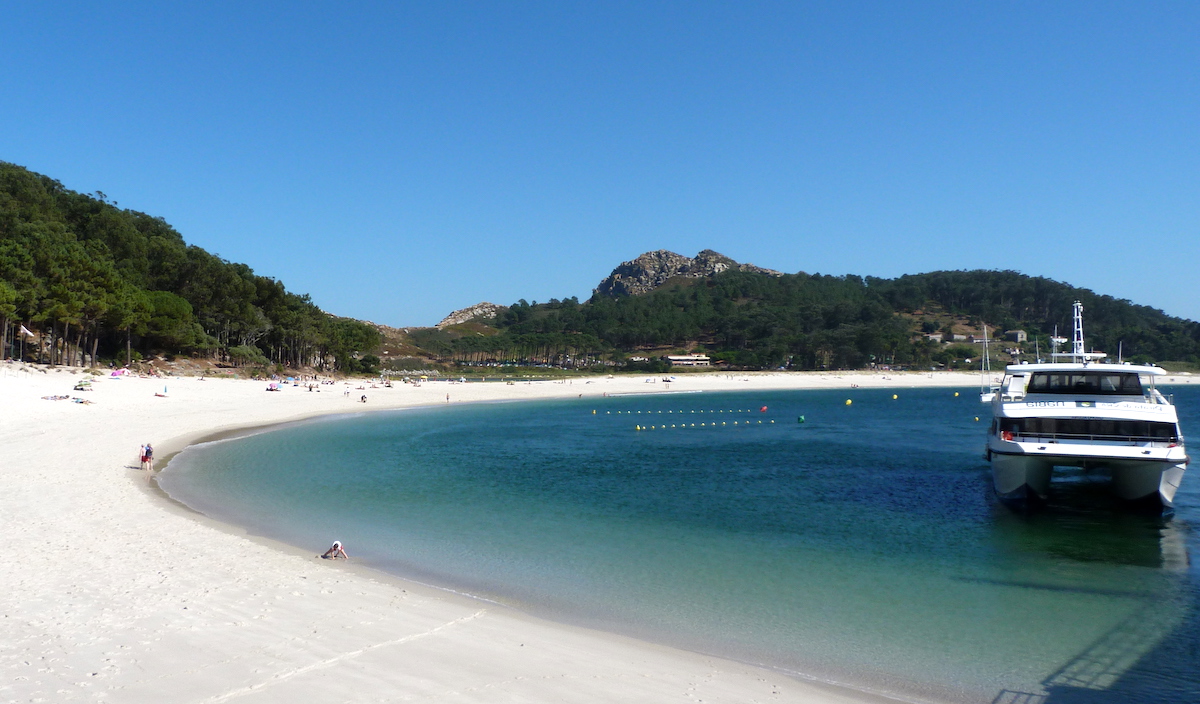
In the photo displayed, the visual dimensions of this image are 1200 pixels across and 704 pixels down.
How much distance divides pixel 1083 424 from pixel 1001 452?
2.06 meters

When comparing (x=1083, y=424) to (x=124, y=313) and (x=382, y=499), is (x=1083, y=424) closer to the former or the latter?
(x=382, y=499)

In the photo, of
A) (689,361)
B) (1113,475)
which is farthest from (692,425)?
(689,361)

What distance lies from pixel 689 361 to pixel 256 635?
481ft

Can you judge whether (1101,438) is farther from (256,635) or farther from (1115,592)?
(256,635)

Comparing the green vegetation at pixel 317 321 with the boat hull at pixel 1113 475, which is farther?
the green vegetation at pixel 317 321

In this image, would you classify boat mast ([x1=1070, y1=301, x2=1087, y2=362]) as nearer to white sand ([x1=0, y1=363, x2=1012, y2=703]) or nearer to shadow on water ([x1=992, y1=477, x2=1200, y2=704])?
shadow on water ([x1=992, y1=477, x2=1200, y2=704])

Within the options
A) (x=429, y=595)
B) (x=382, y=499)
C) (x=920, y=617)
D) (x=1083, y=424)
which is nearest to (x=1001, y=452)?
(x=1083, y=424)

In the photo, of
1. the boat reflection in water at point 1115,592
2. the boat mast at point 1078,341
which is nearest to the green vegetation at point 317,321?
the boat reflection in water at point 1115,592

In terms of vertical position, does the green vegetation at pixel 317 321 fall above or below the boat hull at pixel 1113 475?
above

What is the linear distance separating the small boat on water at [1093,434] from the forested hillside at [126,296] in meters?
55.0

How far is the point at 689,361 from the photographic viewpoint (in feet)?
504

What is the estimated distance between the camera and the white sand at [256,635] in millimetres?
7605

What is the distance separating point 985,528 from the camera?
17750 mm

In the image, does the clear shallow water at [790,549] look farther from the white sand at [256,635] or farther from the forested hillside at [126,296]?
the forested hillside at [126,296]
